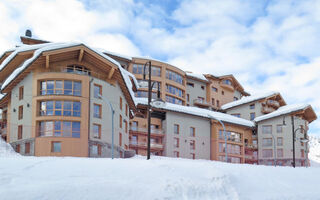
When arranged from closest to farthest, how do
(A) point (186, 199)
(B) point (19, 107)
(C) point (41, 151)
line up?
1. (A) point (186, 199)
2. (C) point (41, 151)
3. (B) point (19, 107)

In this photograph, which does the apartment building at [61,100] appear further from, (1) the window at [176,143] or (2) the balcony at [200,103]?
(2) the balcony at [200,103]

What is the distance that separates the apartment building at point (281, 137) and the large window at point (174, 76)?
1664cm

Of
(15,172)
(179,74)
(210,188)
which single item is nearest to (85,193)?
A: (15,172)

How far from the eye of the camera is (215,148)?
61.6m

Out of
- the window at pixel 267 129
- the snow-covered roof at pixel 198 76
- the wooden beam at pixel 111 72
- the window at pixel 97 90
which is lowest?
the window at pixel 267 129

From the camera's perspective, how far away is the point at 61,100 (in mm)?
35469

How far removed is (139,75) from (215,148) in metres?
18.0

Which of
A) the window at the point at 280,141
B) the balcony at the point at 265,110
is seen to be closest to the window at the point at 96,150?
the window at the point at 280,141

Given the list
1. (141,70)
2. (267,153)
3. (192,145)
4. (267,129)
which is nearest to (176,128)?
(192,145)

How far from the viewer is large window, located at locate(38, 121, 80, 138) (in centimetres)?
3472

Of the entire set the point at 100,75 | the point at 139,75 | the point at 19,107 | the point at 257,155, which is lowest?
the point at 257,155

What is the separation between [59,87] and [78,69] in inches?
121

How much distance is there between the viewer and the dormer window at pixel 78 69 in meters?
36.8

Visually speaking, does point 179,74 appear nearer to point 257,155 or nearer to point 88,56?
point 257,155
